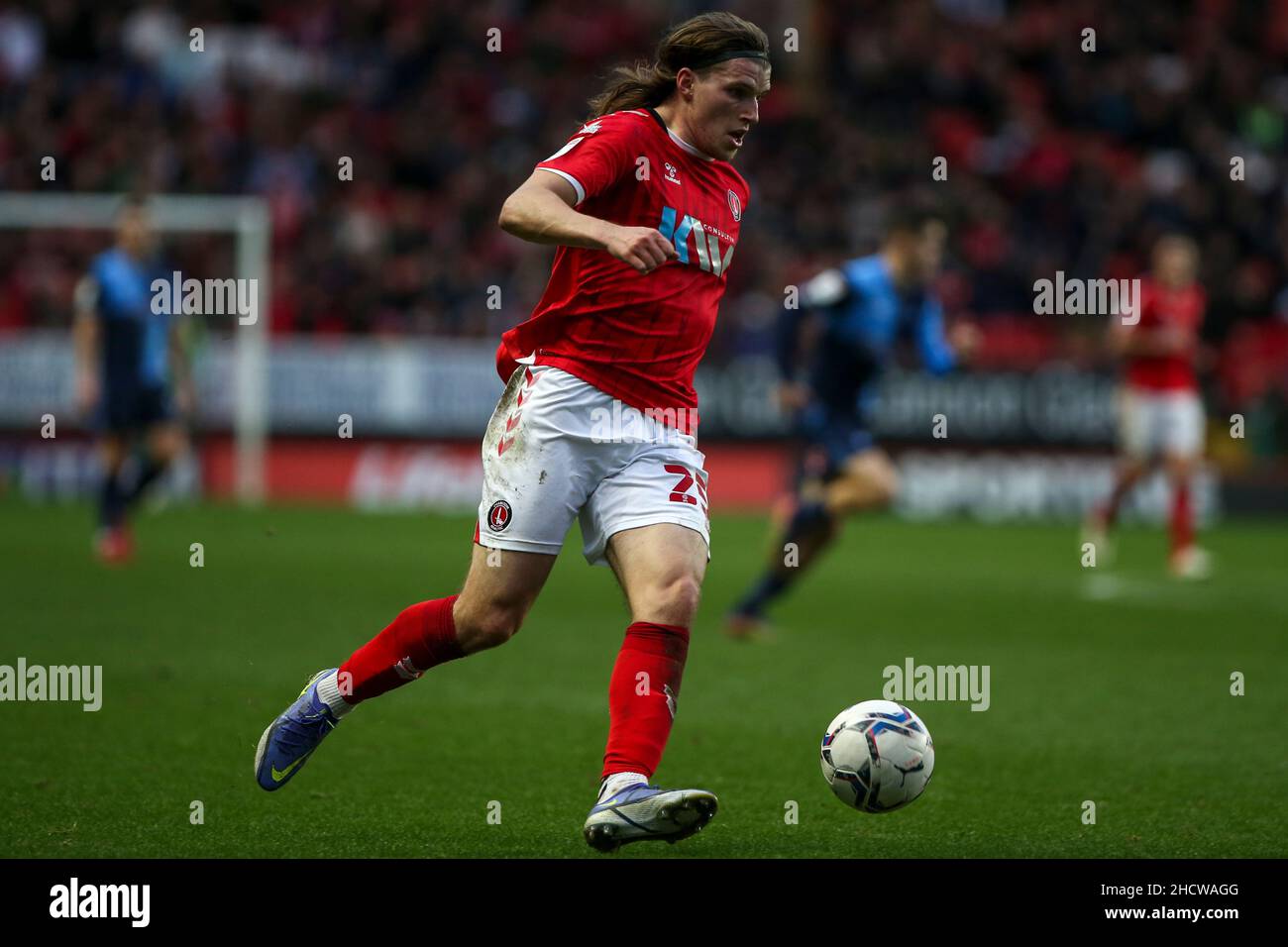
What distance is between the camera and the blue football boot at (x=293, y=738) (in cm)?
536

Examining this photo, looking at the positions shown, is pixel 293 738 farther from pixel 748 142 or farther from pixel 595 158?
pixel 748 142

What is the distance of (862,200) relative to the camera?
22469 millimetres

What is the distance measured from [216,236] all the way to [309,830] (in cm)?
1676

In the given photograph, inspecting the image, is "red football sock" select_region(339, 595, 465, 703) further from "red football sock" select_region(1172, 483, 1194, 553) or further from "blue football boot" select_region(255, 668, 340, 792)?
"red football sock" select_region(1172, 483, 1194, 553)

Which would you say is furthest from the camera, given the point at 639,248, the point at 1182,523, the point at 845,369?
the point at 1182,523

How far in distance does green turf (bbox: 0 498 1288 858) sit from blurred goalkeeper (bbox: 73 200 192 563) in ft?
2.17

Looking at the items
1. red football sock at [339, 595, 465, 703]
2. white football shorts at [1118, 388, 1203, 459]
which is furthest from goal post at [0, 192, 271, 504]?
red football sock at [339, 595, 465, 703]

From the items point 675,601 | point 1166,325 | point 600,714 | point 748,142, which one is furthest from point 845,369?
point 748,142

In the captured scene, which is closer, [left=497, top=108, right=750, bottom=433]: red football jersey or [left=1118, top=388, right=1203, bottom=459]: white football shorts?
[left=497, top=108, right=750, bottom=433]: red football jersey

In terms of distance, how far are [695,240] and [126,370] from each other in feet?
32.6

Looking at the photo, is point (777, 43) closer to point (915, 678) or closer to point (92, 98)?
point (92, 98)

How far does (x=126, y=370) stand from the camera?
1416 cm

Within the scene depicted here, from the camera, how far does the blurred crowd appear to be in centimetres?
2111
